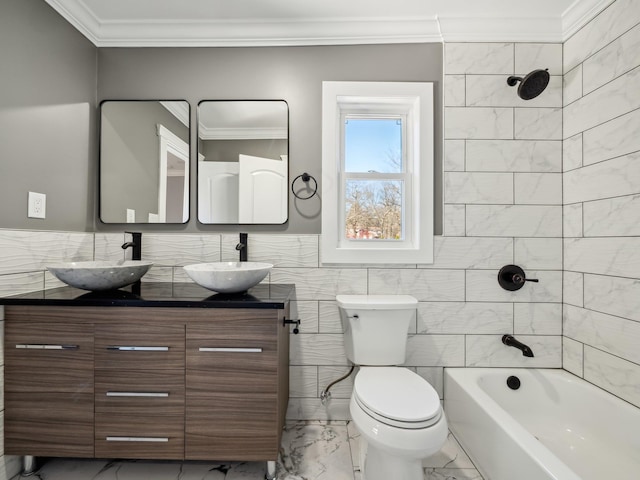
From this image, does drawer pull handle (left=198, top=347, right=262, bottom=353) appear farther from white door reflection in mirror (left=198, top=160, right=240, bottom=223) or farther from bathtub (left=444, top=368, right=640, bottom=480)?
bathtub (left=444, top=368, right=640, bottom=480)

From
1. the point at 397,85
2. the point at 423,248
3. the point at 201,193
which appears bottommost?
the point at 423,248

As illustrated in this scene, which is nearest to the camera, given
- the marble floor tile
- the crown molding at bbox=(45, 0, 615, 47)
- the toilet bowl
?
the toilet bowl

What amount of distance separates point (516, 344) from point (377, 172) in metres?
1.30

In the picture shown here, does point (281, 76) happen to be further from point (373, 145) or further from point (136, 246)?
point (136, 246)

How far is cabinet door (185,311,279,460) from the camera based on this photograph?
1325 millimetres

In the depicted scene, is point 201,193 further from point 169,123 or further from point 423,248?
point 423,248

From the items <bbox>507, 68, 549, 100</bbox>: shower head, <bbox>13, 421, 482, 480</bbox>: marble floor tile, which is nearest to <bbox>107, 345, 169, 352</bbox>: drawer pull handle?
<bbox>13, 421, 482, 480</bbox>: marble floor tile

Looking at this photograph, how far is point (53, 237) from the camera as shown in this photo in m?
1.60

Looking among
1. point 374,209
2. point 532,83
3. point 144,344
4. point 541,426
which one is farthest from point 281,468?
point 532,83

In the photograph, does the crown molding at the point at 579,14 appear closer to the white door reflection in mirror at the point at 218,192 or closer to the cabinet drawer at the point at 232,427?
the white door reflection in mirror at the point at 218,192

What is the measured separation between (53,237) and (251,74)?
55.9 inches

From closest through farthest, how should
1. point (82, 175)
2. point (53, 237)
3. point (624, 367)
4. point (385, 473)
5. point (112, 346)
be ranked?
point (385, 473) → point (112, 346) → point (624, 367) → point (53, 237) → point (82, 175)

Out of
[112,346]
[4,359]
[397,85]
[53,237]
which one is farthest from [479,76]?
[4,359]

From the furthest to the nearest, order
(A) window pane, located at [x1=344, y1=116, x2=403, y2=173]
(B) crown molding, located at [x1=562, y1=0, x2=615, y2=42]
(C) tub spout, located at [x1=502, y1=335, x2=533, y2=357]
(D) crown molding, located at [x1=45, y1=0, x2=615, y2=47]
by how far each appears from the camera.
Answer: (A) window pane, located at [x1=344, y1=116, x2=403, y2=173] → (D) crown molding, located at [x1=45, y1=0, x2=615, y2=47] → (C) tub spout, located at [x1=502, y1=335, x2=533, y2=357] → (B) crown molding, located at [x1=562, y1=0, x2=615, y2=42]
